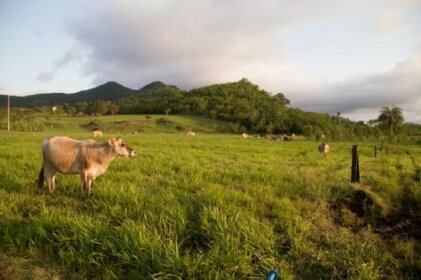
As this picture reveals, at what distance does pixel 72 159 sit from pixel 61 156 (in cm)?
27

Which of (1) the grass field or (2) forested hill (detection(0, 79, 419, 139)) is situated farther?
(2) forested hill (detection(0, 79, 419, 139))

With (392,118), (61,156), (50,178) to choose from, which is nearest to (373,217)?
(61,156)

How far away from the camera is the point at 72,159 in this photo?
29.2ft

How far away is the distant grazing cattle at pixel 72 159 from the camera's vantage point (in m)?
8.76

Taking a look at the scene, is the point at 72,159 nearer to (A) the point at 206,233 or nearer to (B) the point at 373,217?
(A) the point at 206,233

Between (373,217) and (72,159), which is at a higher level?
(72,159)

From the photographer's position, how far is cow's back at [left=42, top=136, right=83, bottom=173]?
28.8ft

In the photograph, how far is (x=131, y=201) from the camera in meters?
7.11

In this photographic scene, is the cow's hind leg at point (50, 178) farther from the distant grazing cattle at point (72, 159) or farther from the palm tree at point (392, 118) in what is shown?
the palm tree at point (392, 118)

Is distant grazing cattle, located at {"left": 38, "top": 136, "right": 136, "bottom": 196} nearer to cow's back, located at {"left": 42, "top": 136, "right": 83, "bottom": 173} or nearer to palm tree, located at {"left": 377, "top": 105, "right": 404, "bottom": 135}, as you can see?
cow's back, located at {"left": 42, "top": 136, "right": 83, "bottom": 173}

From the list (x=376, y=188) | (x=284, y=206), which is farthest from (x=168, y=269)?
(x=376, y=188)

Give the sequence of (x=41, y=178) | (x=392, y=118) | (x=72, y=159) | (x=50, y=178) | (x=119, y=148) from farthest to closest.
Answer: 1. (x=392, y=118)
2. (x=119, y=148)
3. (x=41, y=178)
4. (x=72, y=159)
5. (x=50, y=178)

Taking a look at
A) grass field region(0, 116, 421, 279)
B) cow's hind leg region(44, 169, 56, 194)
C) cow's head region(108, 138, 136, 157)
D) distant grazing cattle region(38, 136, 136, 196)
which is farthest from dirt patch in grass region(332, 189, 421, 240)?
cow's hind leg region(44, 169, 56, 194)

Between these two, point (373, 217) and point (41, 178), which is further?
point (41, 178)
